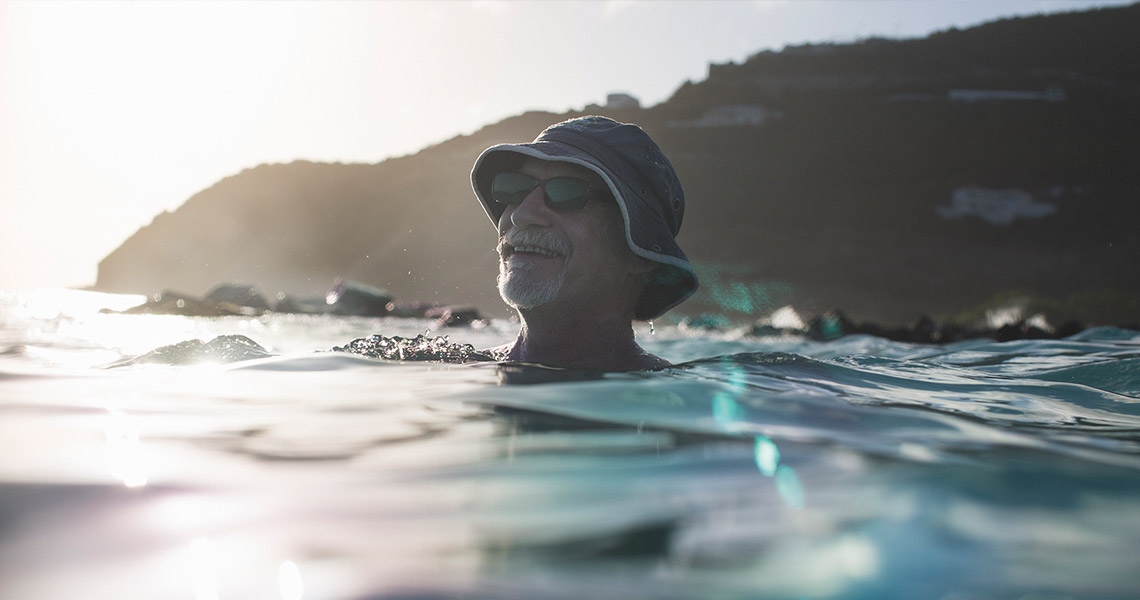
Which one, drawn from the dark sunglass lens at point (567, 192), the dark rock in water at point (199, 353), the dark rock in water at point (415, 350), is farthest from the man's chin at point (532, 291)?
the dark rock in water at point (199, 353)

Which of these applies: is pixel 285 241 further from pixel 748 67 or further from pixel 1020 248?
pixel 1020 248

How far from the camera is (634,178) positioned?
3.57m

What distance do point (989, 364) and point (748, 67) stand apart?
65535mm

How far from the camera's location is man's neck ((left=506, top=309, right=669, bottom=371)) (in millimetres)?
3408

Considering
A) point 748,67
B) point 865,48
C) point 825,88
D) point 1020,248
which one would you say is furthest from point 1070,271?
point 748,67

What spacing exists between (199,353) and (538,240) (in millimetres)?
1808

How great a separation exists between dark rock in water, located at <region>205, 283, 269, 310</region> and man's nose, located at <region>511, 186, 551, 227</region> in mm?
27372

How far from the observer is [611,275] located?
3500 mm

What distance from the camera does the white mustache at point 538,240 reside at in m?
3.28

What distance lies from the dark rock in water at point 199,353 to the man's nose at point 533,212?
142 cm

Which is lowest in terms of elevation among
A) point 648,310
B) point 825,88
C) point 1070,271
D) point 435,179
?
point 648,310

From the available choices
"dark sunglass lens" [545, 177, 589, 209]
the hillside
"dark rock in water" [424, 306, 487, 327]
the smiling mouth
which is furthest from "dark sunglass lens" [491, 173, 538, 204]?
the hillside

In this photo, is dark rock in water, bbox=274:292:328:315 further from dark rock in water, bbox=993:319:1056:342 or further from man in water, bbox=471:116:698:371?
man in water, bbox=471:116:698:371

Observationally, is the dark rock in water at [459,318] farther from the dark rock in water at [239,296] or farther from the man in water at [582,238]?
the dark rock in water at [239,296]
